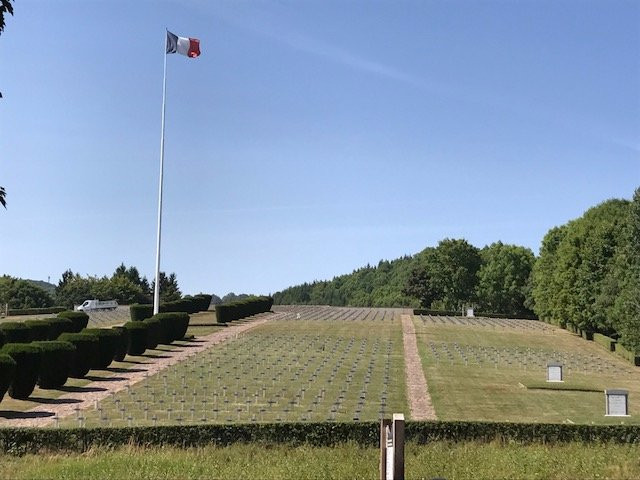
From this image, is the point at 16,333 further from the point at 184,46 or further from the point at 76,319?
the point at 184,46

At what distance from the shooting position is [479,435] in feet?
78.6

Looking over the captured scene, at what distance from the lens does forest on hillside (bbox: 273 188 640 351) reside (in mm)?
61250

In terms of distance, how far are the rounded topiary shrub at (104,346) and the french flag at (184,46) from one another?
92.3 ft

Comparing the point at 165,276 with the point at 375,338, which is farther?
the point at 165,276

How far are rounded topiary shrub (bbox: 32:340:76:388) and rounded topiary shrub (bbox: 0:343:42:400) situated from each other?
7.09 feet

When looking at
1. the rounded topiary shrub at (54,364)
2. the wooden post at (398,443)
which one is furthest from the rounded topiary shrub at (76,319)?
the wooden post at (398,443)

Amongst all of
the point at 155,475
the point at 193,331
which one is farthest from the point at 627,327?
the point at 155,475

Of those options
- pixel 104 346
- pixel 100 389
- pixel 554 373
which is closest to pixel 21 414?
pixel 100 389

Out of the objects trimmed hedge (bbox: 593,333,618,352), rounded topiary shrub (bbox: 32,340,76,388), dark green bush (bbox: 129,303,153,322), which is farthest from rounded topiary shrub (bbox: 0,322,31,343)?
trimmed hedge (bbox: 593,333,618,352)

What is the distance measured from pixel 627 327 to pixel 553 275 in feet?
126

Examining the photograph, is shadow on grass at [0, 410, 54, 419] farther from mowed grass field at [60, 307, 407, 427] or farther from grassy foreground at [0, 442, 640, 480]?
grassy foreground at [0, 442, 640, 480]

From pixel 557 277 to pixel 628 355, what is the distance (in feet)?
103

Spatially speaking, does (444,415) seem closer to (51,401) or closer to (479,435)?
(479,435)

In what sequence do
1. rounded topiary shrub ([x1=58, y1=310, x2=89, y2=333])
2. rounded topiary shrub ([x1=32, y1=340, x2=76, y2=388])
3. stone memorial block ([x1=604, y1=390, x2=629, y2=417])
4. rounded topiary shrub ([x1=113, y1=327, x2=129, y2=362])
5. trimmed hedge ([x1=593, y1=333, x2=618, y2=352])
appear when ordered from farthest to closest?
trimmed hedge ([x1=593, y1=333, x2=618, y2=352]) → rounded topiary shrub ([x1=58, y1=310, x2=89, y2=333]) → rounded topiary shrub ([x1=113, y1=327, x2=129, y2=362]) → rounded topiary shrub ([x1=32, y1=340, x2=76, y2=388]) → stone memorial block ([x1=604, y1=390, x2=629, y2=417])
